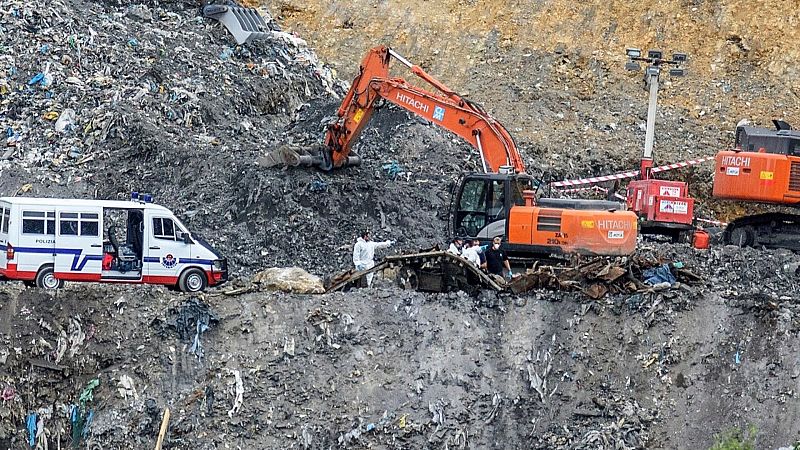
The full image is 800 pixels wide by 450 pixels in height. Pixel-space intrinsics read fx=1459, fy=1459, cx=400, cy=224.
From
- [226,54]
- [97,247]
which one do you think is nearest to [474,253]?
[97,247]

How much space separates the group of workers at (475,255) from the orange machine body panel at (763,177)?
5527 mm

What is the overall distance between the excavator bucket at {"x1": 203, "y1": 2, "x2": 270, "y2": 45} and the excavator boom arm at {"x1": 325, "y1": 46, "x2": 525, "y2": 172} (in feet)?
19.7

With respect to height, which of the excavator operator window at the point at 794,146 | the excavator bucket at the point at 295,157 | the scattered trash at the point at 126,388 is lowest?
the scattered trash at the point at 126,388

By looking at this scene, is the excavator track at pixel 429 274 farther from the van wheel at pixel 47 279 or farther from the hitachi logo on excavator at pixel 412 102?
the hitachi logo on excavator at pixel 412 102

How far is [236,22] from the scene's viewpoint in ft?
93.2

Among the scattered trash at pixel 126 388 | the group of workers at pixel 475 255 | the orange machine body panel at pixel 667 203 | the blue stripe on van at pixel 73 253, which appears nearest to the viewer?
the scattered trash at pixel 126 388

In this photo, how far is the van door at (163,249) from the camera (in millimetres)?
17984

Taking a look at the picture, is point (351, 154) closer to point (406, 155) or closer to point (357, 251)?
point (406, 155)

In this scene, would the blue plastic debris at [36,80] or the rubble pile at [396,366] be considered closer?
the rubble pile at [396,366]

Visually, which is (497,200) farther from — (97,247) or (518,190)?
(97,247)

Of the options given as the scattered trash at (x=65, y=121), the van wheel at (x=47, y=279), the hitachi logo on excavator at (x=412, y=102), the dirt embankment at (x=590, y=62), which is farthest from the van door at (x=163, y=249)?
the dirt embankment at (x=590, y=62)

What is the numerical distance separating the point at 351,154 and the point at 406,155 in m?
1.56

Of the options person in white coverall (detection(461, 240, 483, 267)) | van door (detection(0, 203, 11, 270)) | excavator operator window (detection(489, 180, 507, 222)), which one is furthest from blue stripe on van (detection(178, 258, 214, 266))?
excavator operator window (detection(489, 180, 507, 222))

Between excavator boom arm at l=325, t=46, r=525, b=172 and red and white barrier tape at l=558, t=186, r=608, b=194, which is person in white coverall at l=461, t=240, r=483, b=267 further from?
red and white barrier tape at l=558, t=186, r=608, b=194
